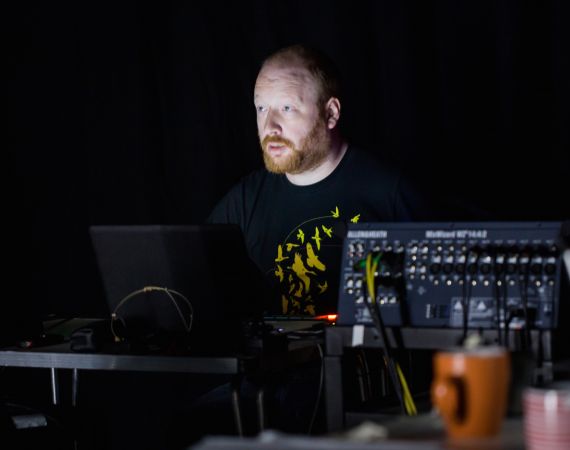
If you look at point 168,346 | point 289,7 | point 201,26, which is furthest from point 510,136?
point 168,346

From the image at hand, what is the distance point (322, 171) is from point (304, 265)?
0.35 m

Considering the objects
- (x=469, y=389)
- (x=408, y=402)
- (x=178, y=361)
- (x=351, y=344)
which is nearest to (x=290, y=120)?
(x=178, y=361)

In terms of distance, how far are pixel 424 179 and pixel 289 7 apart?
2.50 ft

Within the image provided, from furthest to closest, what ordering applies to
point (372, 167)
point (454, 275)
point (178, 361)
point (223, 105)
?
1. point (223, 105)
2. point (372, 167)
3. point (178, 361)
4. point (454, 275)

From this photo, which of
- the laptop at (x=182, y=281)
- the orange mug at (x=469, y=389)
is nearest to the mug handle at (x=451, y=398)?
the orange mug at (x=469, y=389)

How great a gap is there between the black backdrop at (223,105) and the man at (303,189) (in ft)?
0.55

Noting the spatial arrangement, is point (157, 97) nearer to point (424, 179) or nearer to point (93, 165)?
point (93, 165)

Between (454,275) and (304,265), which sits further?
(304,265)

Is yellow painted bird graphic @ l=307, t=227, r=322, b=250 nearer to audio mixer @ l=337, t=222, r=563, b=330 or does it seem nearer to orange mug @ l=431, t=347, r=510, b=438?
audio mixer @ l=337, t=222, r=563, b=330

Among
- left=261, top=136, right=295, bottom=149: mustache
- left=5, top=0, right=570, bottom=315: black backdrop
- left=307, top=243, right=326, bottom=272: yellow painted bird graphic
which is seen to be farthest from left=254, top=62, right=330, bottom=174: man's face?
left=307, top=243, right=326, bottom=272: yellow painted bird graphic

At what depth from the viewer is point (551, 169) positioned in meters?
3.00

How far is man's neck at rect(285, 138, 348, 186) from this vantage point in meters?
3.07

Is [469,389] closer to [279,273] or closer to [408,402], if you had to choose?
[408,402]

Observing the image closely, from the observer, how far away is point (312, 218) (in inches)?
117
